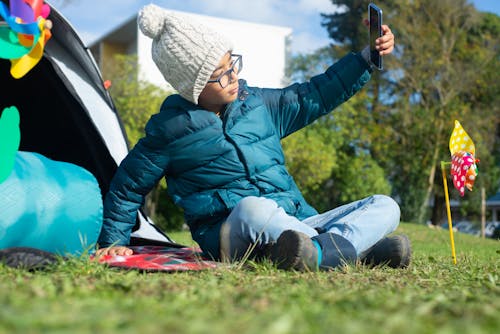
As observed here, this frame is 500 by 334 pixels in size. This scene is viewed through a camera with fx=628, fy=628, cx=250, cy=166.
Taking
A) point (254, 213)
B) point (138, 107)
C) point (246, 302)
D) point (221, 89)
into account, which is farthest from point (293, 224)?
point (138, 107)

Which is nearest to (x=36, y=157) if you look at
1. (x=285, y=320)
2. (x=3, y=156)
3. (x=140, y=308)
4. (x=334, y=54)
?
(x=3, y=156)

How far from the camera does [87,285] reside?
171 centimetres

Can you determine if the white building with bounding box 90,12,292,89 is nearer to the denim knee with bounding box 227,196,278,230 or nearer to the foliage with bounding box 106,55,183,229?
the foliage with bounding box 106,55,183,229

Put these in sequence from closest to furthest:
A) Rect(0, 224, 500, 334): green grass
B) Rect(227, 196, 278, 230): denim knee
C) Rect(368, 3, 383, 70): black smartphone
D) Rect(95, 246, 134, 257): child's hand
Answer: Rect(0, 224, 500, 334): green grass
Rect(227, 196, 278, 230): denim knee
Rect(95, 246, 134, 257): child's hand
Rect(368, 3, 383, 70): black smartphone

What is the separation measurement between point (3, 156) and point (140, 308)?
1212mm

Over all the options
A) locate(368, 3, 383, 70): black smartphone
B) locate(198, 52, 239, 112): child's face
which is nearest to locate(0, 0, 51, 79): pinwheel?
locate(198, 52, 239, 112): child's face

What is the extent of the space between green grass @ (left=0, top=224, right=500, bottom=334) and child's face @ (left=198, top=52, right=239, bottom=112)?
795mm

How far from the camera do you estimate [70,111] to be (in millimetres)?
4062

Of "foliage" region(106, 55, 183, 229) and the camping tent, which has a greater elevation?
the camping tent

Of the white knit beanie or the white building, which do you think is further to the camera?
the white building

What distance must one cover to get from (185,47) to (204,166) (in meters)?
0.52

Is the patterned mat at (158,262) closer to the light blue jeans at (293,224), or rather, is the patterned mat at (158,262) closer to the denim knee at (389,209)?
the light blue jeans at (293,224)

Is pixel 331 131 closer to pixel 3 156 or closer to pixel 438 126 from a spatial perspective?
pixel 438 126

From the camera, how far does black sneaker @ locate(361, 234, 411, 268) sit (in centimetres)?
251
